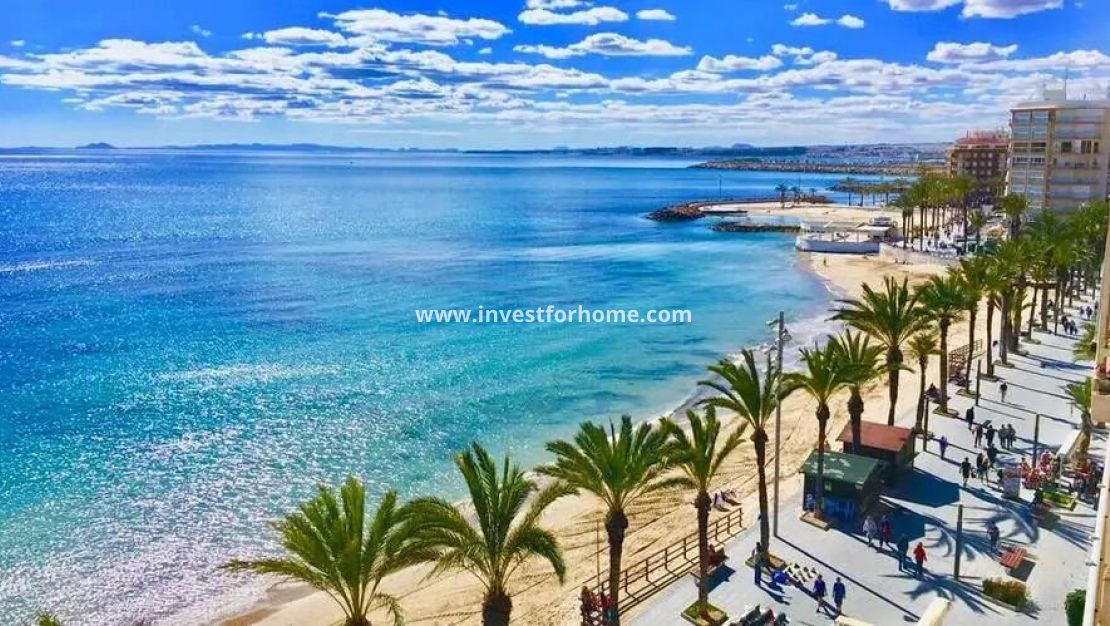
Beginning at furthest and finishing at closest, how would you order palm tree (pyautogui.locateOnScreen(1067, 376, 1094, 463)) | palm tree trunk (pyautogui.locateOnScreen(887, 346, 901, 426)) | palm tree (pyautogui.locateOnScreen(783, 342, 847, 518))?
palm tree trunk (pyautogui.locateOnScreen(887, 346, 901, 426)) → palm tree (pyautogui.locateOnScreen(1067, 376, 1094, 463)) → palm tree (pyautogui.locateOnScreen(783, 342, 847, 518))

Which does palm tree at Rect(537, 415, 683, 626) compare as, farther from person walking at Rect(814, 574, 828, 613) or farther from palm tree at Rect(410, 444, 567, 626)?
person walking at Rect(814, 574, 828, 613)

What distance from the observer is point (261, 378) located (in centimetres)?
4950

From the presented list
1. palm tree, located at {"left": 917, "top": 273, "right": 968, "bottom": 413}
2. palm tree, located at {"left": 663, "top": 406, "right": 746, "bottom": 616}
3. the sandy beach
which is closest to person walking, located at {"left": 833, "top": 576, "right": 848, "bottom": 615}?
palm tree, located at {"left": 663, "top": 406, "right": 746, "bottom": 616}

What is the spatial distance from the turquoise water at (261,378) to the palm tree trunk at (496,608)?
41.5ft

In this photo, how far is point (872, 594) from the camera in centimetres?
Result: 2128

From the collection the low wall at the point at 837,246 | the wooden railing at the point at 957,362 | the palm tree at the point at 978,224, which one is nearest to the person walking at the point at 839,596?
the wooden railing at the point at 957,362

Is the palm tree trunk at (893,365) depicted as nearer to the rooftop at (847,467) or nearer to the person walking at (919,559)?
the rooftop at (847,467)

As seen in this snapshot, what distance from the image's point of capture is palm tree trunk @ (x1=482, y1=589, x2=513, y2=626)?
17.3 meters

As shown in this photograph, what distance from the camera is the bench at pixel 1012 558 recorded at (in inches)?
875

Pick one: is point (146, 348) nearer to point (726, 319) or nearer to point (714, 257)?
point (726, 319)

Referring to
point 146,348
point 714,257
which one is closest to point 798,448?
point 146,348

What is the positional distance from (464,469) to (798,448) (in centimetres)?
2303

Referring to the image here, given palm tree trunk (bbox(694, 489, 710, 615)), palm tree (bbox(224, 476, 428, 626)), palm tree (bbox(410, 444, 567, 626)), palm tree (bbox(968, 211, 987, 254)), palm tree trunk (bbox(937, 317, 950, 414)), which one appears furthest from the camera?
palm tree (bbox(968, 211, 987, 254))

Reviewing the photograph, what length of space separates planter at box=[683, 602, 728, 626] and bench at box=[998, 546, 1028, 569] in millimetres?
8196
